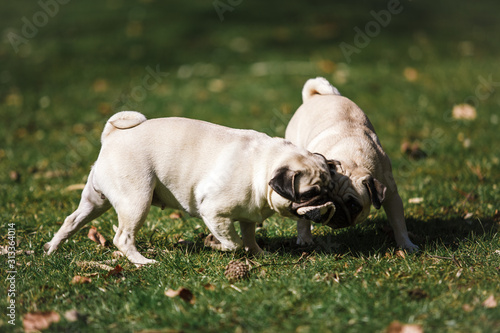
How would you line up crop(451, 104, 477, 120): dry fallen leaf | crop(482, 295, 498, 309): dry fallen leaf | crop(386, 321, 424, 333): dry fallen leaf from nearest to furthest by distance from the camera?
crop(386, 321, 424, 333): dry fallen leaf, crop(482, 295, 498, 309): dry fallen leaf, crop(451, 104, 477, 120): dry fallen leaf

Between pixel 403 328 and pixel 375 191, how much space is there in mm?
1109

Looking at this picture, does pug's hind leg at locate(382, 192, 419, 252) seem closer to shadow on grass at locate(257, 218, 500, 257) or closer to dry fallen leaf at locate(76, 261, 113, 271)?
shadow on grass at locate(257, 218, 500, 257)

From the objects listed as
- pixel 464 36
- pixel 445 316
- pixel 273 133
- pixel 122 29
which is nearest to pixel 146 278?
pixel 445 316

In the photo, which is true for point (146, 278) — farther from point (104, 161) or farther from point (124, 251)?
point (104, 161)

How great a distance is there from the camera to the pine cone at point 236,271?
3793mm

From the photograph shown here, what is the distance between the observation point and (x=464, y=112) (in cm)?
798

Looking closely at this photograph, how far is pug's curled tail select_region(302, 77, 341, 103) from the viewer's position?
5566 millimetres

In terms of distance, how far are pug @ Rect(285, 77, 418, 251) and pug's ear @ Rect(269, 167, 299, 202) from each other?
418 mm

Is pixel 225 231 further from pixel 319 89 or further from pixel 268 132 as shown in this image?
pixel 268 132

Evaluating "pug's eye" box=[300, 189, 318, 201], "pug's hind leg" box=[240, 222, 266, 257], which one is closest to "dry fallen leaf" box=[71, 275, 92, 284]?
"pug's hind leg" box=[240, 222, 266, 257]

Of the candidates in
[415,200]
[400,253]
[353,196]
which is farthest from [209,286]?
[415,200]

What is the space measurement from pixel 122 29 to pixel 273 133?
23.3 feet

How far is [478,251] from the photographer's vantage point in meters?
4.12

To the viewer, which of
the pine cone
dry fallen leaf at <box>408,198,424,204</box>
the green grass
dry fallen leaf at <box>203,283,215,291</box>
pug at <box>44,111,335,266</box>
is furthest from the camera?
dry fallen leaf at <box>408,198,424,204</box>
